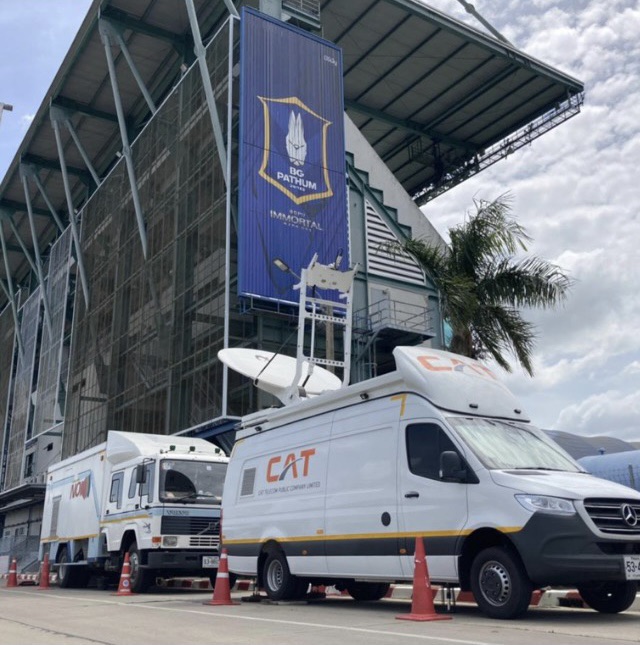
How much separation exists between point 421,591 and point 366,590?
11.8ft

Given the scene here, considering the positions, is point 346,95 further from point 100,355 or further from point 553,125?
point 100,355

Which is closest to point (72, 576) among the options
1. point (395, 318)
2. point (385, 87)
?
point (395, 318)

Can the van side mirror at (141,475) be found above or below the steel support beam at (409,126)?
below

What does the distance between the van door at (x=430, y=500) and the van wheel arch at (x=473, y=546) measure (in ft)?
0.28

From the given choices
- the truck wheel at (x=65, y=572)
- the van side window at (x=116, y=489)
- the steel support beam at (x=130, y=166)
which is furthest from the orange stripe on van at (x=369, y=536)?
the steel support beam at (x=130, y=166)

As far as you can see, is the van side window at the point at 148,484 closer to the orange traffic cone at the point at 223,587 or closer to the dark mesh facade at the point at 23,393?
the orange traffic cone at the point at 223,587

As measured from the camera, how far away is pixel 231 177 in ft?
93.6

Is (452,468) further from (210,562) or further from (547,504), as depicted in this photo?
(210,562)

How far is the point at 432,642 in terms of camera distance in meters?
6.14

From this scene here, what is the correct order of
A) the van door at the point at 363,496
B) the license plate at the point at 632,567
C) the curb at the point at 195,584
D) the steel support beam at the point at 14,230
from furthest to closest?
the steel support beam at the point at 14,230 < the curb at the point at 195,584 < the van door at the point at 363,496 < the license plate at the point at 632,567

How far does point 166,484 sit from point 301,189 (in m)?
16.1

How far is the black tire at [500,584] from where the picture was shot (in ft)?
24.9

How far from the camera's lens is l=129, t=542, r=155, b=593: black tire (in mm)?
15102

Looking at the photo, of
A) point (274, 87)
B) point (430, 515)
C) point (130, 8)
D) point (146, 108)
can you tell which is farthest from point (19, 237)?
point (430, 515)
